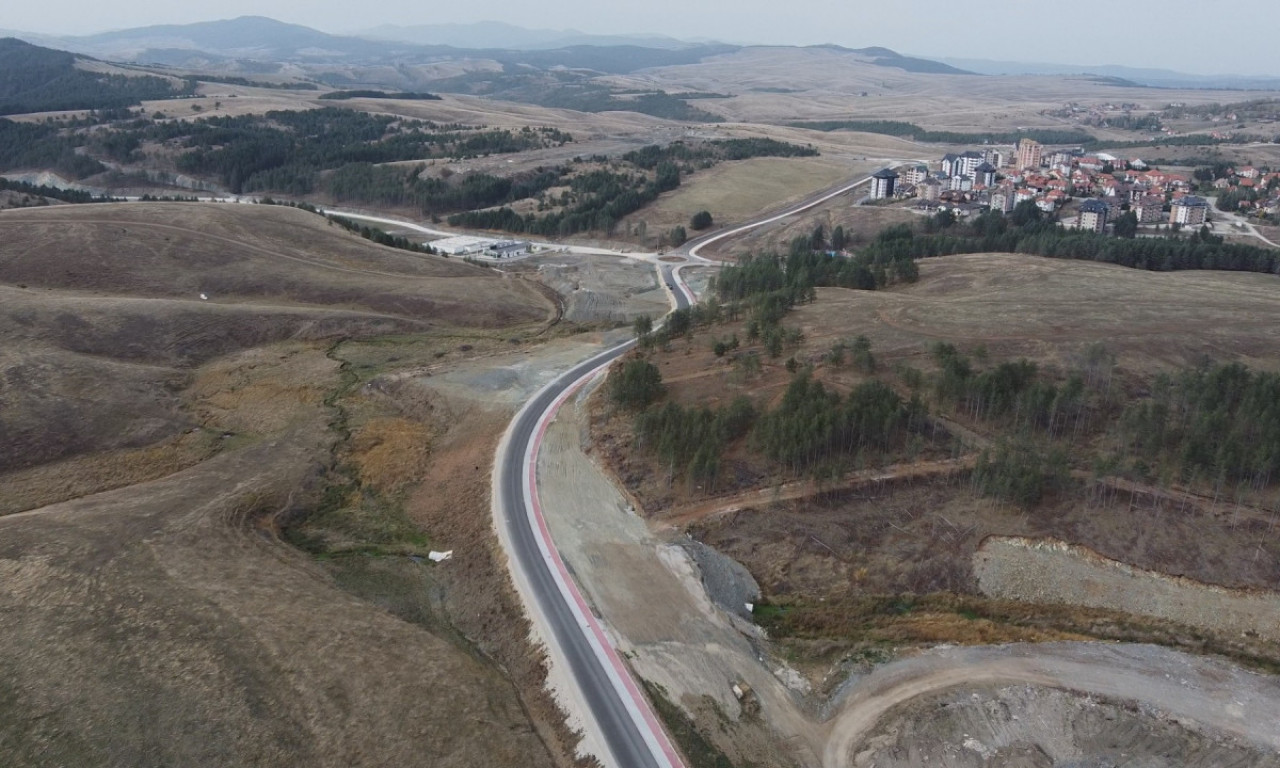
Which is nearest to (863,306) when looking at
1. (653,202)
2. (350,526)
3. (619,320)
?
(619,320)

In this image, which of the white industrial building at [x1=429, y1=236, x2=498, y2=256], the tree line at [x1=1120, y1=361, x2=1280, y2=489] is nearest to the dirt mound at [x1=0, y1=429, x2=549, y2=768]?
the tree line at [x1=1120, y1=361, x2=1280, y2=489]

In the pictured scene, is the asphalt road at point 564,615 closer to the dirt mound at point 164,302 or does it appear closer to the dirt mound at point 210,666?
the dirt mound at point 210,666

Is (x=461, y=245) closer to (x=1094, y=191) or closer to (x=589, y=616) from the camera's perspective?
(x=589, y=616)

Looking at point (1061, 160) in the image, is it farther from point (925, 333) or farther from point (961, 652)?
point (961, 652)

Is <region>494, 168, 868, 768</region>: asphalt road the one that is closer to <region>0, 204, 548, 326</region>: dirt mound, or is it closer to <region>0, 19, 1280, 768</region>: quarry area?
<region>0, 19, 1280, 768</region>: quarry area

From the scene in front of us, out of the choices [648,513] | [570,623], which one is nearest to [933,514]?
[648,513]

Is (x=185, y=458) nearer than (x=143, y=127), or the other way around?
(x=185, y=458)
